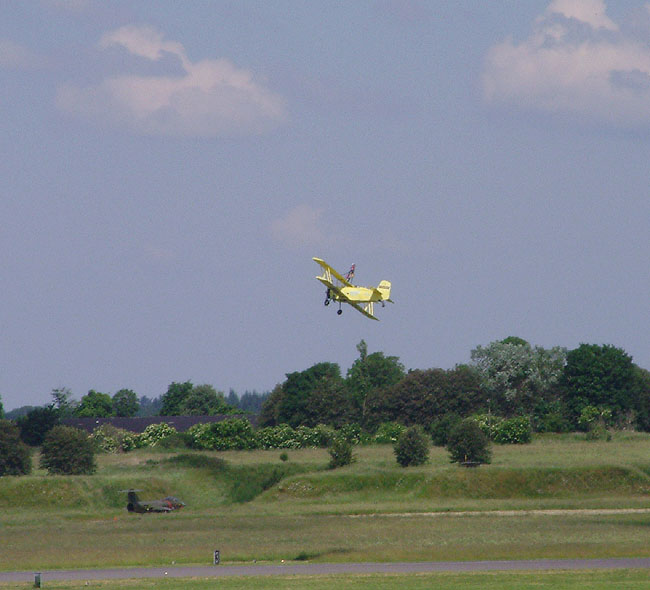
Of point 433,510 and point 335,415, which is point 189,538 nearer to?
point 433,510

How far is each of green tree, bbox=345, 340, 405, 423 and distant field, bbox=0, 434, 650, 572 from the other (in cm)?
7002

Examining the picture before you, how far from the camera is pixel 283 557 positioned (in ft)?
197

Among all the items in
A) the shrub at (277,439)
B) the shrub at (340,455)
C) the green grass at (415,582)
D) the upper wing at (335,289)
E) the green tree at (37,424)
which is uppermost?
the upper wing at (335,289)

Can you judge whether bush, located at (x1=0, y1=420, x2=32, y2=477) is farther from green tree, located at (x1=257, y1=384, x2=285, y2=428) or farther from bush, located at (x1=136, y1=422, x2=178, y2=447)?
green tree, located at (x1=257, y1=384, x2=285, y2=428)

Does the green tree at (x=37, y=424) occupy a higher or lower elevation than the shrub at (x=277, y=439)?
higher

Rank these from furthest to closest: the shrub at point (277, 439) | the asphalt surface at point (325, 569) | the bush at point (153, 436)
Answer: the bush at point (153, 436)
the shrub at point (277, 439)
the asphalt surface at point (325, 569)

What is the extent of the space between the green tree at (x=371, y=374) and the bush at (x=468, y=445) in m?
84.5

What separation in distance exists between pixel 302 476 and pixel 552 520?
26.2 m

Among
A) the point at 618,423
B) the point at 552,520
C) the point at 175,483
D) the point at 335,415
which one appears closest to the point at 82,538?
the point at 175,483

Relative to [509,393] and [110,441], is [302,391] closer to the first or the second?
[509,393]

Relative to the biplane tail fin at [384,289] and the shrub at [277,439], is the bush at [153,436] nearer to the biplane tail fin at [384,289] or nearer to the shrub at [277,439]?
the shrub at [277,439]

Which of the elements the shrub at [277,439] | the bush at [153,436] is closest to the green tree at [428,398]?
the shrub at [277,439]

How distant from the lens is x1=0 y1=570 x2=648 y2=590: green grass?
4722cm

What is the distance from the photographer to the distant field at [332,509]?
61625mm
